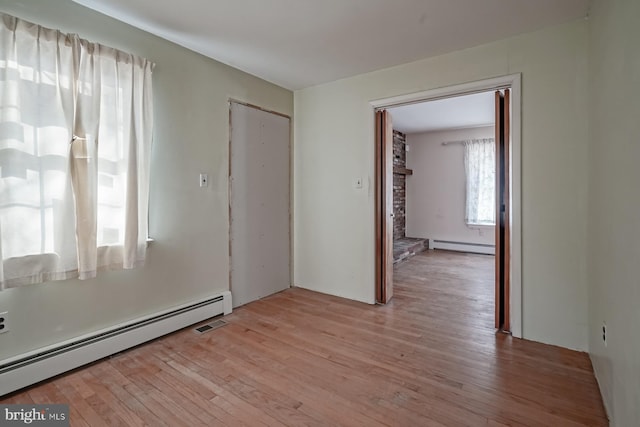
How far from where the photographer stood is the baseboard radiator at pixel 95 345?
5.91 ft

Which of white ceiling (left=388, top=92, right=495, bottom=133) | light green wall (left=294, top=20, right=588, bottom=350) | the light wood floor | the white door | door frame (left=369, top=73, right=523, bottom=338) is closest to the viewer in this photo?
the light wood floor

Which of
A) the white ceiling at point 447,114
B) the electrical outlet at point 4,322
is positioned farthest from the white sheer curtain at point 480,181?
the electrical outlet at point 4,322

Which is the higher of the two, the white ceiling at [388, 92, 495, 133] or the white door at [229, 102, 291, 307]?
the white ceiling at [388, 92, 495, 133]

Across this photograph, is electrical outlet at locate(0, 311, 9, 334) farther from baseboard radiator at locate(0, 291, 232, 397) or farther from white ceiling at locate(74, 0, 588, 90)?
white ceiling at locate(74, 0, 588, 90)

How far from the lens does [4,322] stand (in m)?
1.79

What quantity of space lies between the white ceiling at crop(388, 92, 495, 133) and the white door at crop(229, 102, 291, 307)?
5.60 feet

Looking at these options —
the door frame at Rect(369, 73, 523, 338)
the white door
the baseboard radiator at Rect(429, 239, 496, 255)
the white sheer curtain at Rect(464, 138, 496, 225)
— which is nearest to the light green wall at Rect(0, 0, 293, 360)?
the white door

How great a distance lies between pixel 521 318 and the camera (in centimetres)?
249

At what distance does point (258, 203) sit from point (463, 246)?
15.9 feet

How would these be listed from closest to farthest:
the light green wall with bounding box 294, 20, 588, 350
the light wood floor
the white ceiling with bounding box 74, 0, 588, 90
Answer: the light wood floor, the white ceiling with bounding box 74, 0, 588, 90, the light green wall with bounding box 294, 20, 588, 350

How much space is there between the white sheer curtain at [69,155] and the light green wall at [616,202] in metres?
2.81

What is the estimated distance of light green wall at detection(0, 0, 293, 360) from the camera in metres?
1.93

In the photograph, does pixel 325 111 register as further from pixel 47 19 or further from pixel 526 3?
pixel 47 19

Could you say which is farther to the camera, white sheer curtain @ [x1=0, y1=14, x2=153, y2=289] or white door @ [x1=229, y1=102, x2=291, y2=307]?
white door @ [x1=229, y1=102, x2=291, y2=307]
